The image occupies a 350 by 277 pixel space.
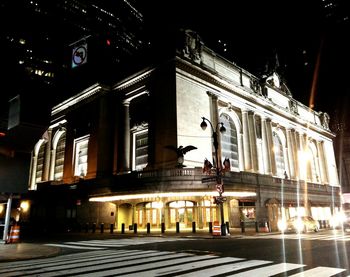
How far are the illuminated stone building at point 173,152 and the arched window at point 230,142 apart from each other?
0.50 ft

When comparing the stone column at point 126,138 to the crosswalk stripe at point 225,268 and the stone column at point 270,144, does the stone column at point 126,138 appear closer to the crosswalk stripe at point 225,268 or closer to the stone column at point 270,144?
the stone column at point 270,144

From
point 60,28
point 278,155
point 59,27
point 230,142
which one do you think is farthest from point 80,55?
point 60,28

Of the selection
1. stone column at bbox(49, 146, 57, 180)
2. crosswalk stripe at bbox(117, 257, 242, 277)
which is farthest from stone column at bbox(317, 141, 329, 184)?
crosswalk stripe at bbox(117, 257, 242, 277)

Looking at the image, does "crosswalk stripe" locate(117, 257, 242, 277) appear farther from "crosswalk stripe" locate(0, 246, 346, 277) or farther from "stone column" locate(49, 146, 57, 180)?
"stone column" locate(49, 146, 57, 180)

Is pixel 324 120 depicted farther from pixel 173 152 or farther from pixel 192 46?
pixel 173 152

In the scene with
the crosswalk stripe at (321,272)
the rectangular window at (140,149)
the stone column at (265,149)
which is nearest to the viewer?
the crosswalk stripe at (321,272)

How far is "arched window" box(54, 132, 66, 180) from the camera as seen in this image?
1891 inches

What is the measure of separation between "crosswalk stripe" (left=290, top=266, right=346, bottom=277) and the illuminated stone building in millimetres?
16051

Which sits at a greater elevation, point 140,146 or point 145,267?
point 140,146

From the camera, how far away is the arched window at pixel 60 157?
4803 cm

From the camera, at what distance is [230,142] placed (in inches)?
1636

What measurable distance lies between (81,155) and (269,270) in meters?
40.5

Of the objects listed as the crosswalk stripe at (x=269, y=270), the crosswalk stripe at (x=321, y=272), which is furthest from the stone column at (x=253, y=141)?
the crosswalk stripe at (x=321, y=272)

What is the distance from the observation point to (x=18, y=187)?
1350 cm
